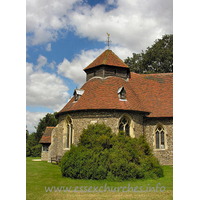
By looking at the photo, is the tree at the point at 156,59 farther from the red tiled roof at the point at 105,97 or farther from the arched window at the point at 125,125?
the arched window at the point at 125,125

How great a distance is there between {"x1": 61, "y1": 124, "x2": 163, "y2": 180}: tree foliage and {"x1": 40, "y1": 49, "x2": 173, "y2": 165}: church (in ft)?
10.2

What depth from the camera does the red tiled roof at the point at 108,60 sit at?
20172 mm

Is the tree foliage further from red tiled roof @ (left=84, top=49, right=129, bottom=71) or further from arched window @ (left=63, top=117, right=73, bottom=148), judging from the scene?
red tiled roof @ (left=84, top=49, right=129, bottom=71)

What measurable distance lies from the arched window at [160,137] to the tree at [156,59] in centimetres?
1628

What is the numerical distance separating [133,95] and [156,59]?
53.6 ft

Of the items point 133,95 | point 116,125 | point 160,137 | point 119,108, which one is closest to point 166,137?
point 160,137

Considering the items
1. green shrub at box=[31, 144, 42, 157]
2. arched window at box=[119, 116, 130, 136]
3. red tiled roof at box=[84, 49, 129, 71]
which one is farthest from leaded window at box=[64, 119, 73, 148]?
green shrub at box=[31, 144, 42, 157]

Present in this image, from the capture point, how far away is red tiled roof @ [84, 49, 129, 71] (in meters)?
20.2

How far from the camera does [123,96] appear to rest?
1775 centimetres

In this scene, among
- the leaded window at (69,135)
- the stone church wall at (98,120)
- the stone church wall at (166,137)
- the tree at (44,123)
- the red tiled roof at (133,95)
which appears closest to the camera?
the stone church wall at (98,120)

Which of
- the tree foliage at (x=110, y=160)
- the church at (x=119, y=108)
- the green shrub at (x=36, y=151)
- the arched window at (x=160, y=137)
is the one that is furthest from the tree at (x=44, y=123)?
the tree foliage at (x=110, y=160)

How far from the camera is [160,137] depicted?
1856cm

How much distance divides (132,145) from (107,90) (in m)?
6.60
